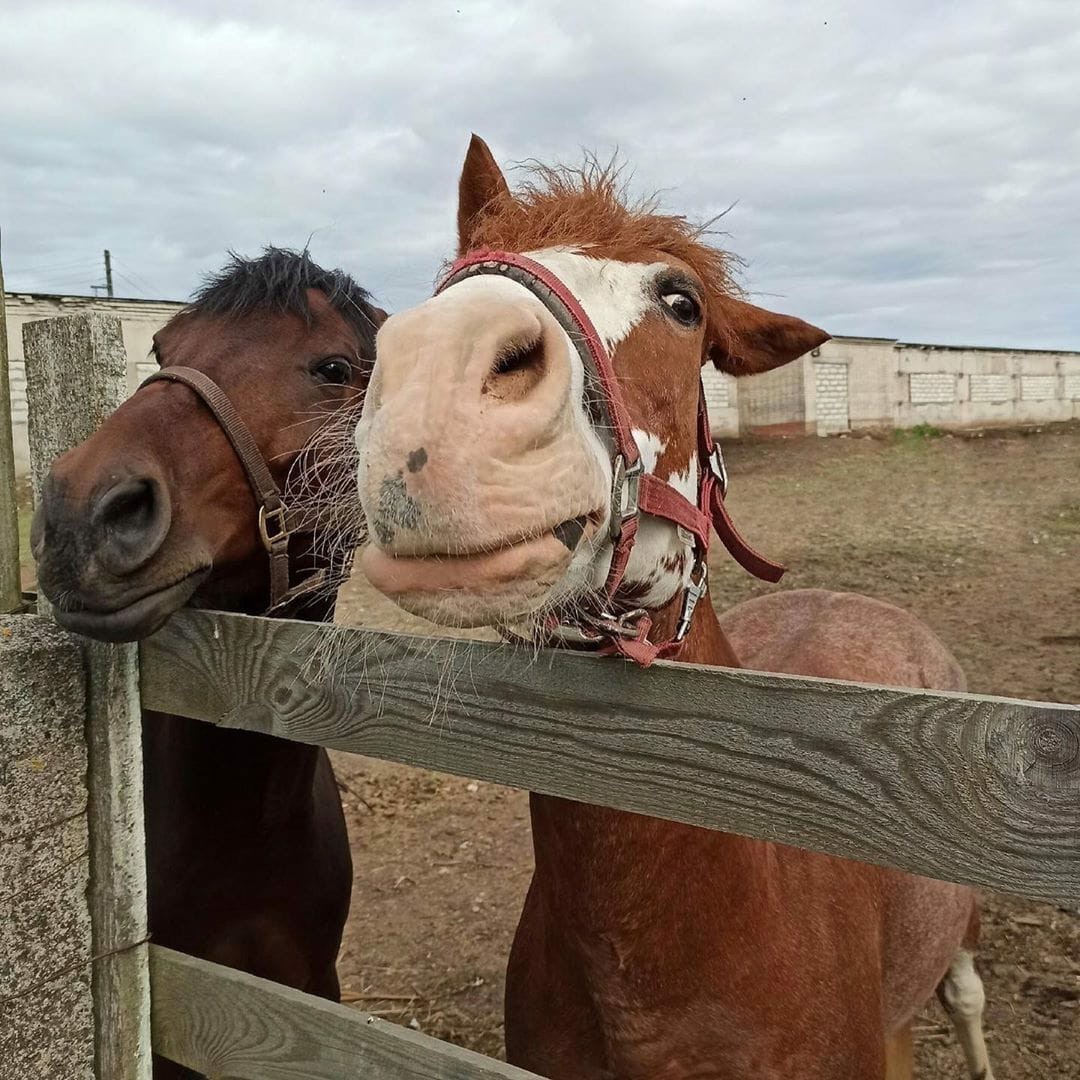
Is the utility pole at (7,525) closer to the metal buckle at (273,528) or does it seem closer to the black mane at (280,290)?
the metal buckle at (273,528)

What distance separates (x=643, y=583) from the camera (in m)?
1.67

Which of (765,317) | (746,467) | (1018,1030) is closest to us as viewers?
(765,317)

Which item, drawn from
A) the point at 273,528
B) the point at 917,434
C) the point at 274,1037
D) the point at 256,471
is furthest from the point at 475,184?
the point at 917,434

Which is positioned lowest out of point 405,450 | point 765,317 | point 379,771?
point 379,771

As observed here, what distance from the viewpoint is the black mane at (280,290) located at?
8.80 feet

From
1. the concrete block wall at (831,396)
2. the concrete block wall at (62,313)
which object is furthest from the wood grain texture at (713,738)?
the concrete block wall at (831,396)

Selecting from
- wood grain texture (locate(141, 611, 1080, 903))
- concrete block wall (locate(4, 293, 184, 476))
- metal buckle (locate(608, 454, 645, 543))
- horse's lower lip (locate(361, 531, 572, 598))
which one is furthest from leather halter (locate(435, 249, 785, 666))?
concrete block wall (locate(4, 293, 184, 476))

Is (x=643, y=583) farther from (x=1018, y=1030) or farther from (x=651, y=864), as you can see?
(x=1018, y=1030)

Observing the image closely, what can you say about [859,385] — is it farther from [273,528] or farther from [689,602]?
[689,602]

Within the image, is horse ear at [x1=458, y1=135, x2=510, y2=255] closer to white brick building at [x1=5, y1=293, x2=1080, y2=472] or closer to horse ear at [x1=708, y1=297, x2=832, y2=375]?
horse ear at [x1=708, y1=297, x2=832, y2=375]

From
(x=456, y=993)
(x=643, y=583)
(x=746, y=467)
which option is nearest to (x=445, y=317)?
(x=643, y=583)

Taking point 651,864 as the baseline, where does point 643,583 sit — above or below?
above

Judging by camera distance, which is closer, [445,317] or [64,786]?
[445,317]

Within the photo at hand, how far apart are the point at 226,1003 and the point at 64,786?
0.53 m
